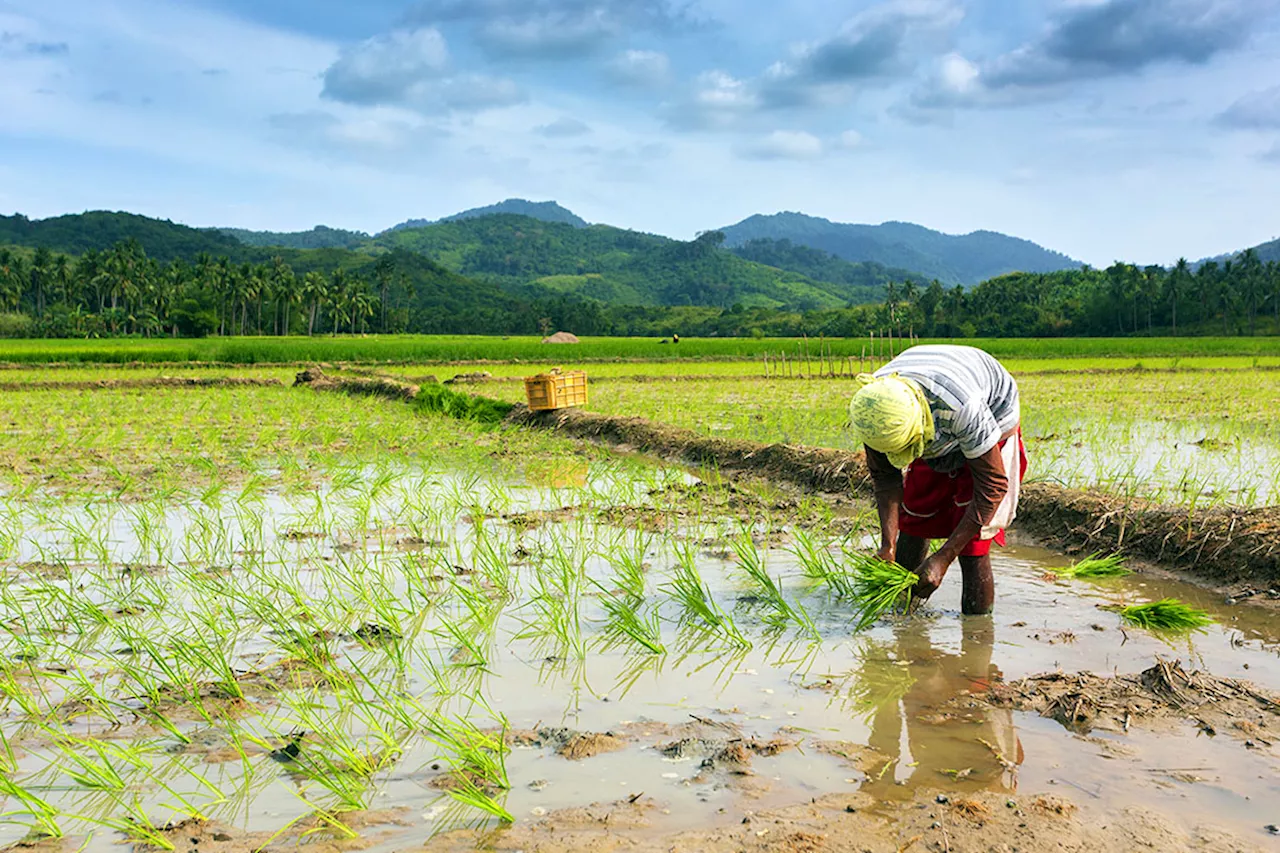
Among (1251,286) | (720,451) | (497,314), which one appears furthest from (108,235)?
(720,451)

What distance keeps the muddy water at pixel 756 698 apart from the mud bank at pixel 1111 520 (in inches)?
9.6

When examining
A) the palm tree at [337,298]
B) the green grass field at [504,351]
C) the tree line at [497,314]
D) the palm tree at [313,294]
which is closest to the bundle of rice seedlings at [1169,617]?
the green grass field at [504,351]

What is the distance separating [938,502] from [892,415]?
28.7 inches

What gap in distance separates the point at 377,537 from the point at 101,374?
59.4ft

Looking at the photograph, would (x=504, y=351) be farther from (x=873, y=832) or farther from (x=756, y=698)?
(x=873, y=832)

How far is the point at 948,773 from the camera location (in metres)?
2.37

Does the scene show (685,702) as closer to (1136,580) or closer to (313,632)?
(313,632)

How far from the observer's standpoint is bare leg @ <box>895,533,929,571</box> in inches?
142

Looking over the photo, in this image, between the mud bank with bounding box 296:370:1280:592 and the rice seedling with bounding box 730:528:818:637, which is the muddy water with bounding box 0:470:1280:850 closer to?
the rice seedling with bounding box 730:528:818:637

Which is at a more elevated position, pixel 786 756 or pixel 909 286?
pixel 909 286

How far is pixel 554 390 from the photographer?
441 inches

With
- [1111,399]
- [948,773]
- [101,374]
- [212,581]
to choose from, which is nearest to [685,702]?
[948,773]

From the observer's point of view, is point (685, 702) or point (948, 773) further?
point (685, 702)

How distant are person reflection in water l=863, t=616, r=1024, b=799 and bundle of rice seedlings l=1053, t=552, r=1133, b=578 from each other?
0.96m
